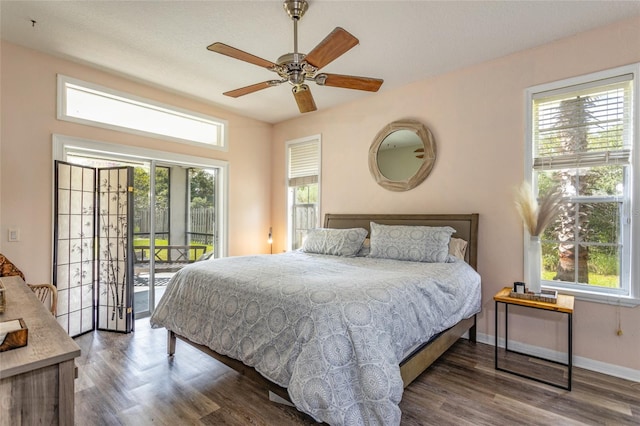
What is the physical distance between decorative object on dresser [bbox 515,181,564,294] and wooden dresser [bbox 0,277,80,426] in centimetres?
302

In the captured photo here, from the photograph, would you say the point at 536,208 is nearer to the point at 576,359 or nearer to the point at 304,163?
the point at 576,359

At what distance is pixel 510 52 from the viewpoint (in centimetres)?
302

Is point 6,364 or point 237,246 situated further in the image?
point 237,246

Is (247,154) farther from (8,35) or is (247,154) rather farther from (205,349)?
(205,349)

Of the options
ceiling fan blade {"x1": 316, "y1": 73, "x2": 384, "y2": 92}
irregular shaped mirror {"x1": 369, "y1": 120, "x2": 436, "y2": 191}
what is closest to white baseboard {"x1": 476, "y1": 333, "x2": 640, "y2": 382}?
irregular shaped mirror {"x1": 369, "y1": 120, "x2": 436, "y2": 191}

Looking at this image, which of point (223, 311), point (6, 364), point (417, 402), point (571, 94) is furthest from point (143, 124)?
point (571, 94)

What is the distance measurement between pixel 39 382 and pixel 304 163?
430 centimetres

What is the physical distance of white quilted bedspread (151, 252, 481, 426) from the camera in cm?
157

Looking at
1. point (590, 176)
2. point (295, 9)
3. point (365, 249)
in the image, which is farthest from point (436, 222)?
point (295, 9)

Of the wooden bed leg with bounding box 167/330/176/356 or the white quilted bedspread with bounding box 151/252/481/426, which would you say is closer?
the white quilted bedspread with bounding box 151/252/481/426

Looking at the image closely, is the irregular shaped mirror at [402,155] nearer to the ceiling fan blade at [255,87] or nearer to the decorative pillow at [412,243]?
the decorative pillow at [412,243]

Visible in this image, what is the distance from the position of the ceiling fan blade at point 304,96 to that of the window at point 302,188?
6.38 ft

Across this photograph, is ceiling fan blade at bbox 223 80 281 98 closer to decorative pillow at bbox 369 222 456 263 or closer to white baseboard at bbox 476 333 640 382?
decorative pillow at bbox 369 222 456 263

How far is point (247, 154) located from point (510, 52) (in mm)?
3705
